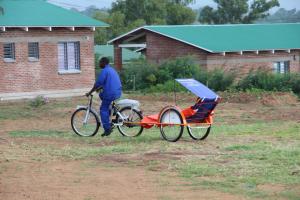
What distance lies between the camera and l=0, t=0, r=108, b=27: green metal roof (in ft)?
103

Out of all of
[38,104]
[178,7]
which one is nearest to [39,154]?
[38,104]

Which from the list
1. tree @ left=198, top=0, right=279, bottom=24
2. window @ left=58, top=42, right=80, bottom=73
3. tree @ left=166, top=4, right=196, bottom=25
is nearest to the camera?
window @ left=58, top=42, right=80, bottom=73

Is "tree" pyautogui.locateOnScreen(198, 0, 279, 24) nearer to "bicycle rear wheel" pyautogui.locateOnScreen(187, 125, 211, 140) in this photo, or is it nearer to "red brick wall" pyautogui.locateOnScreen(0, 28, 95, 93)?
"red brick wall" pyautogui.locateOnScreen(0, 28, 95, 93)

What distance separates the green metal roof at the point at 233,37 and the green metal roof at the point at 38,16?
30.4 ft

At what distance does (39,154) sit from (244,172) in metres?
4.02

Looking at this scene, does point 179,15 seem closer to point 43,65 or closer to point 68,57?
point 68,57

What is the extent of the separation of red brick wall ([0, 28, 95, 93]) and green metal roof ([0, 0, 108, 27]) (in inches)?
17.4

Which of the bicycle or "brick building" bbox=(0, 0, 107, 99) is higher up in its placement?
"brick building" bbox=(0, 0, 107, 99)

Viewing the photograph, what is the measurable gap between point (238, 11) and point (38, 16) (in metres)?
47.3

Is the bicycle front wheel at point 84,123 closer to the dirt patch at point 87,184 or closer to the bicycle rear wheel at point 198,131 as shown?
the bicycle rear wheel at point 198,131

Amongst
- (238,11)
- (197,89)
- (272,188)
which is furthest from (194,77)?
(238,11)

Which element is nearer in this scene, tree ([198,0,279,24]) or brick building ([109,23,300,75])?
brick building ([109,23,300,75])

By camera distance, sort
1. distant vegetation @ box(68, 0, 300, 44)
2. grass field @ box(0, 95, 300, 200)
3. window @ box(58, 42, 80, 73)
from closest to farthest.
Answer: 1. grass field @ box(0, 95, 300, 200)
2. window @ box(58, 42, 80, 73)
3. distant vegetation @ box(68, 0, 300, 44)

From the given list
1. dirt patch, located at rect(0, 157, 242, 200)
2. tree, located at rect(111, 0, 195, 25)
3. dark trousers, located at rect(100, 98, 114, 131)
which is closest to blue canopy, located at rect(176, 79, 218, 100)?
dark trousers, located at rect(100, 98, 114, 131)
